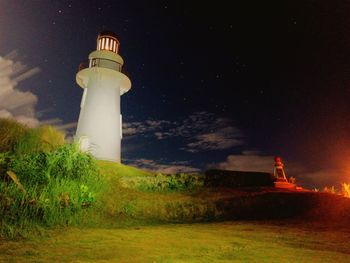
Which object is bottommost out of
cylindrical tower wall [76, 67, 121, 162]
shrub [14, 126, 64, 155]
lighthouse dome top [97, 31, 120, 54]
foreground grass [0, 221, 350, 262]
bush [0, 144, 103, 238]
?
foreground grass [0, 221, 350, 262]

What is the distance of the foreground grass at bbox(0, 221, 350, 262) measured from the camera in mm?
3895

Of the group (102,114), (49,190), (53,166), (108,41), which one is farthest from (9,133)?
(108,41)

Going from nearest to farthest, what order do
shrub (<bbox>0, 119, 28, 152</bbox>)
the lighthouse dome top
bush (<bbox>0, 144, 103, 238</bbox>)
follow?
bush (<bbox>0, 144, 103, 238</bbox>)
shrub (<bbox>0, 119, 28, 152</bbox>)
the lighthouse dome top

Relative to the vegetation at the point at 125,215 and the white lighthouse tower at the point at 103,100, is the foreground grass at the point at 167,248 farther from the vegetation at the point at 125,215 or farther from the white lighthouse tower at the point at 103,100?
the white lighthouse tower at the point at 103,100

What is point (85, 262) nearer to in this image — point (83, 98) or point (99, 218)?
point (99, 218)

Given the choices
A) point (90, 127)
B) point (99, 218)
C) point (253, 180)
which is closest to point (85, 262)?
point (99, 218)

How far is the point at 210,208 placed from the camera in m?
11.0

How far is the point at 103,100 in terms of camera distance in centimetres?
2548

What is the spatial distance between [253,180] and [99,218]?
11788 mm

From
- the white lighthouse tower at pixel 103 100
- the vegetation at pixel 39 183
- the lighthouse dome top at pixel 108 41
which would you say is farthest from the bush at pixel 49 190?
the lighthouse dome top at pixel 108 41

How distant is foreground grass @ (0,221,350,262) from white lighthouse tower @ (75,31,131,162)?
18629 millimetres

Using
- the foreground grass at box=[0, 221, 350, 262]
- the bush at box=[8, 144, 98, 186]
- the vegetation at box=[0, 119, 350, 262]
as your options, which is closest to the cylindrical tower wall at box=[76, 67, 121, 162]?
the vegetation at box=[0, 119, 350, 262]

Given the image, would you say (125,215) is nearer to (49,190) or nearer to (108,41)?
(49,190)

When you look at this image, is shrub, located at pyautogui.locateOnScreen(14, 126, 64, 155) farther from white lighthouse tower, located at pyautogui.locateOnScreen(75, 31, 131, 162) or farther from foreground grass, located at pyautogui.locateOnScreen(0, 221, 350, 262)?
white lighthouse tower, located at pyautogui.locateOnScreen(75, 31, 131, 162)
